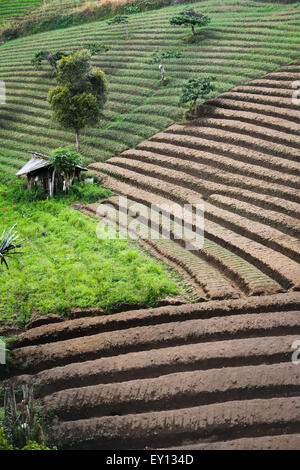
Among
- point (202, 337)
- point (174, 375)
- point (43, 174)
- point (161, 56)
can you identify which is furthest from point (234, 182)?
point (161, 56)

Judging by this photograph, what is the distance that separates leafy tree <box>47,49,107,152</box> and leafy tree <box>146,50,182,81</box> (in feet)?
23.6

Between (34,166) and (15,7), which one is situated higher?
(15,7)

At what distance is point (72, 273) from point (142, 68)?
744 inches

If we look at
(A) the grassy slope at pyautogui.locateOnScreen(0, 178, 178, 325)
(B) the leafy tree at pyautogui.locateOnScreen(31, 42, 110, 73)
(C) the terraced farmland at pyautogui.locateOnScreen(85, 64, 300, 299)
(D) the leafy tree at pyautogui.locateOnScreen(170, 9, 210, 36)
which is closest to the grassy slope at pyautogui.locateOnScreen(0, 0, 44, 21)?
(B) the leafy tree at pyautogui.locateOnScreen(31, 42, 110, 73)

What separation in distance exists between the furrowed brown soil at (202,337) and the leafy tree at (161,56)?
1067 centimetres

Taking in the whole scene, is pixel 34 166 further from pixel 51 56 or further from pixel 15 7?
pixel 15 7

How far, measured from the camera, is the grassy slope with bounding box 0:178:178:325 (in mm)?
13508

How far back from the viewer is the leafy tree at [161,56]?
2911cm

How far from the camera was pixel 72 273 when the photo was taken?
14586 millimetres

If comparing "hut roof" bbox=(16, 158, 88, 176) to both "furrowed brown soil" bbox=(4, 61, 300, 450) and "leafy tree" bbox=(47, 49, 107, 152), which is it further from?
"leafy tree" bbox=(47, 49, 107, 152)

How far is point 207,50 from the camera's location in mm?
30406

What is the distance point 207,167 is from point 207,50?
13261mm

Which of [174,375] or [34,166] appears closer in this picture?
[174,375]

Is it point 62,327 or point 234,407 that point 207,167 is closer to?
point 62,327
